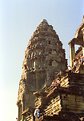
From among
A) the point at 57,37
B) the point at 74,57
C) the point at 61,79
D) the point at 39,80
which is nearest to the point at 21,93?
the point at 39,80

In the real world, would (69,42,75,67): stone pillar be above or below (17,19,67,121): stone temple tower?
below

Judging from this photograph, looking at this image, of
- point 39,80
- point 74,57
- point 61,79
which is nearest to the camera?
point 61,79

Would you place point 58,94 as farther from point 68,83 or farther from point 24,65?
point 24,65

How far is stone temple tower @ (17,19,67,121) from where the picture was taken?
60.5 m

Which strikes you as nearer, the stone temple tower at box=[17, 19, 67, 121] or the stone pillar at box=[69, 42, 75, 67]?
the stone pillar at box=[69, 42, 75, 67]

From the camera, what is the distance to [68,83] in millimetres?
28734

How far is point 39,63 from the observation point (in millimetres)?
63250

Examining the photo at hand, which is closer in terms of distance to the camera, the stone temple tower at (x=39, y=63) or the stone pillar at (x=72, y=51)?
the stone pillar at (x=72, y=51)

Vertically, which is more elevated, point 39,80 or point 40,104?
point 39,80

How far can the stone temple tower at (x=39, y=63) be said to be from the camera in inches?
2383

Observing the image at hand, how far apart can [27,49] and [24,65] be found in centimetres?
334

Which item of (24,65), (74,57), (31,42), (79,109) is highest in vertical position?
(31,42)

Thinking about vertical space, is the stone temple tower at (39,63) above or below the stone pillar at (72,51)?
above

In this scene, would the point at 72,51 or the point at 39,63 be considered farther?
the point at 39,63
